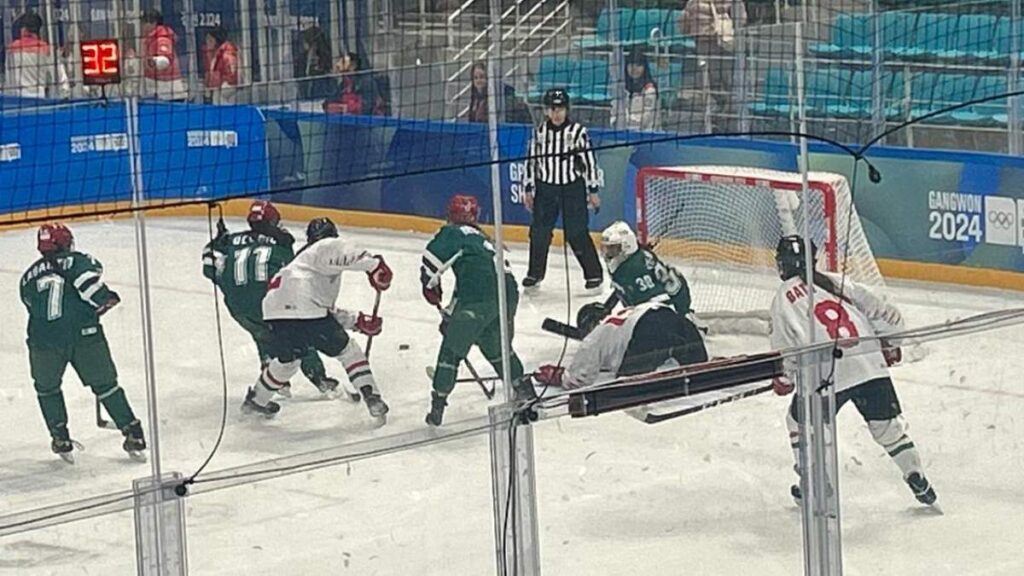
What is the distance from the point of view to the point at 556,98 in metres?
6.57

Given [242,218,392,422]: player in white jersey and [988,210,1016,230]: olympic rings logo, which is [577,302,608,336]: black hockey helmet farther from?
[988,210,1016,230]: olympic rings logo

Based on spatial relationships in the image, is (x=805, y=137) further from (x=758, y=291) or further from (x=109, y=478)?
(x=109, y=478)

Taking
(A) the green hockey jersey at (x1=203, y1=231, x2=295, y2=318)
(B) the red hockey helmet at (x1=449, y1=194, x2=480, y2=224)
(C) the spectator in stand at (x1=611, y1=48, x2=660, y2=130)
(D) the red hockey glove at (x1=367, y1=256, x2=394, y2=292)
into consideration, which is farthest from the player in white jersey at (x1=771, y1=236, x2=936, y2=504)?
(A) the green hockey jersey at (x1=203, y1=231, x2=295, y2=318)

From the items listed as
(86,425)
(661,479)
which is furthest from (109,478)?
(661,479)

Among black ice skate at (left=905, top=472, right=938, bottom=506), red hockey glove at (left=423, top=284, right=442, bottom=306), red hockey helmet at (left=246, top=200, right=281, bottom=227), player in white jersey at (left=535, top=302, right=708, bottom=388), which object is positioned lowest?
black ice skate at (left=905, top=472, right=938, bottom=506)

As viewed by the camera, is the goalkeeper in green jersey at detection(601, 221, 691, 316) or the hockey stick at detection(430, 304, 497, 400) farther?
the goalkeeper in green jersey at detection(601, 221, 691, 316)

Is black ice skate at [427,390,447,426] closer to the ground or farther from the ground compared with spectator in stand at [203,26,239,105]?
closer to the ground

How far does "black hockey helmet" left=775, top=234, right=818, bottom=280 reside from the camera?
21.6 feet

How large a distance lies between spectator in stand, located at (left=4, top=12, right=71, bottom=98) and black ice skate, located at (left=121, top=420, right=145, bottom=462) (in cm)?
515

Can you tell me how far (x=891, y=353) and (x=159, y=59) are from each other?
14.1ft

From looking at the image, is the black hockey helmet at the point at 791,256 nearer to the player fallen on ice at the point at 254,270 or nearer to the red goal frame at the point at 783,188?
the red goal frame at the point at 783,188

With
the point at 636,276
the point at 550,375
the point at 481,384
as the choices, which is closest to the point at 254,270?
the point at 481,384

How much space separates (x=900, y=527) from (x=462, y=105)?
1889 millimetres

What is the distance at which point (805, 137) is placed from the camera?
6527 millimetres
